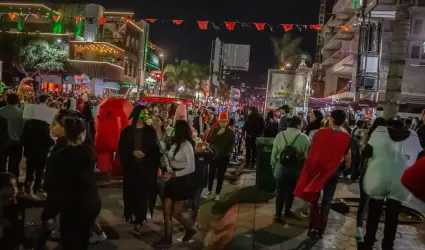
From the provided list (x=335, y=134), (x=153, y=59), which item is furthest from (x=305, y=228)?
(x=153, y=59)

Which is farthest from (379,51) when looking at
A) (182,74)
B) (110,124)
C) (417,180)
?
(182,74)

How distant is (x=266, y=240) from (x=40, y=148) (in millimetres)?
4370

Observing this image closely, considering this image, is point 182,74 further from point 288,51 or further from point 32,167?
point 32,167

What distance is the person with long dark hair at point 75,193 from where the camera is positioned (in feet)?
13.3

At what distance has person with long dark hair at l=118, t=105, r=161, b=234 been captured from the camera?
20.2 feet

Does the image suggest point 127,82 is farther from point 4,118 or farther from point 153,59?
point 4,118

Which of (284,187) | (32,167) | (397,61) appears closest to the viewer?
(284,187)

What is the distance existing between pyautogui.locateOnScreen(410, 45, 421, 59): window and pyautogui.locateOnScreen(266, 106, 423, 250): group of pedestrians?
27190mm

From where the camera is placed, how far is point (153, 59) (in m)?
73.6

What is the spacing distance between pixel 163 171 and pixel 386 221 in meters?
3.11

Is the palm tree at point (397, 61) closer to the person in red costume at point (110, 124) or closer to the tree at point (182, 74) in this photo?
the person in red costume at point (110, 124)

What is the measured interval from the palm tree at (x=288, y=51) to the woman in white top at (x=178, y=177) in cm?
4207

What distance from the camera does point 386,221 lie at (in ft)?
18.5

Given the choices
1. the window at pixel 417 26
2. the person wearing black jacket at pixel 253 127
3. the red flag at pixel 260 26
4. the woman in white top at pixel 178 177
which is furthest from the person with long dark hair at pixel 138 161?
the window at pixel 417 26
